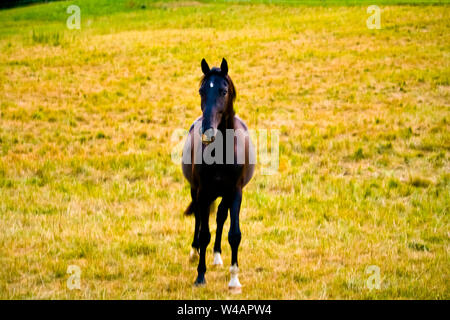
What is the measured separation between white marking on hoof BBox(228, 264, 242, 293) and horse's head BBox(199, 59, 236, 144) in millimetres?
1958

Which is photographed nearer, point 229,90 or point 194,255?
point 229,90

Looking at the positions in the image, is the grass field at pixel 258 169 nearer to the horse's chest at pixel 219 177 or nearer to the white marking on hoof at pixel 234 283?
the white marking on hoof at pixel 234 283

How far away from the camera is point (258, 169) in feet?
39.9

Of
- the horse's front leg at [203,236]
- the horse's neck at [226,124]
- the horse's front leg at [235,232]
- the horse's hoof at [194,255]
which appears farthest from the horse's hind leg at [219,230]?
the horse's neck at [226,124]

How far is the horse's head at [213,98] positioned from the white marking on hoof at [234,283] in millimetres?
1958

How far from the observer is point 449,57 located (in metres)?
22.6

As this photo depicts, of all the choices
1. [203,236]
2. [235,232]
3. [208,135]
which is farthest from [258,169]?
[208,135]

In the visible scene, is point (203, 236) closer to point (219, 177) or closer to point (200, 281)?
point (200, 281)

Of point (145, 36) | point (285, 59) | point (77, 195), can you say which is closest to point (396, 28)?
point (285, 59)

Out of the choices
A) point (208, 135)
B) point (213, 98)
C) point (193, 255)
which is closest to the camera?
point (208, 135)

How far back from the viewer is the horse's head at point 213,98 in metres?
5.29

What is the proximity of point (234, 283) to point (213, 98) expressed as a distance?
2.46 m

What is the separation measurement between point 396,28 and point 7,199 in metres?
24.8
